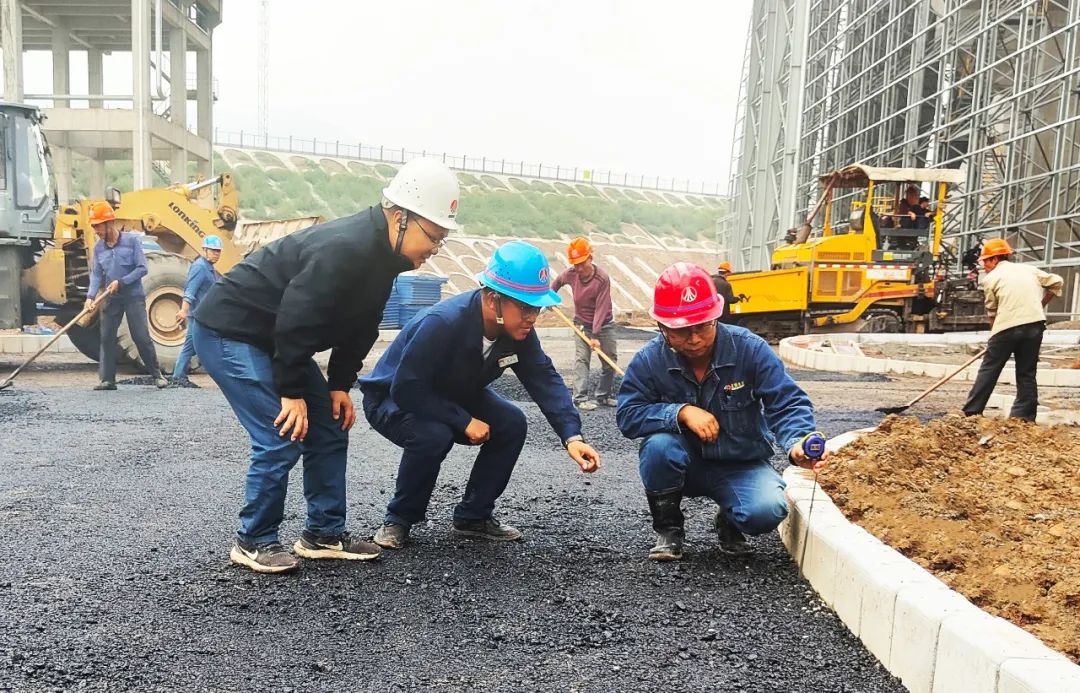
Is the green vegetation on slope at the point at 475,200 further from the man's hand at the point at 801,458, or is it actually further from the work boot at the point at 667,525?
the man's hand at the point at 801,458

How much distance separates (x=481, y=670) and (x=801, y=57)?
857 inches

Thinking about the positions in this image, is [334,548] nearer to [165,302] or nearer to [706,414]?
[706,414]

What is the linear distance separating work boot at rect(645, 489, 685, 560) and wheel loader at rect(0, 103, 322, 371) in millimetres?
8584

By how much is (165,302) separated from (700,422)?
30.2ft

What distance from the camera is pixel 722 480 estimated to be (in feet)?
11.1

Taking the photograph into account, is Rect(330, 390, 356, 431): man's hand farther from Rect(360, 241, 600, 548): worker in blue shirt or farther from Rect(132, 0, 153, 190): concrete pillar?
Rect(132, 0, 153, 190): concrete pillar

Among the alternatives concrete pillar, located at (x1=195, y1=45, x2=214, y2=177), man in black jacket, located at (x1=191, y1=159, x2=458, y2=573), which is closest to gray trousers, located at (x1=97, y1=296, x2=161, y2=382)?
man in black jacket, located at (x1=191, y1=159, x2=458, y2=573)

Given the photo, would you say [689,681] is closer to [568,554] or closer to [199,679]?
[568,554]

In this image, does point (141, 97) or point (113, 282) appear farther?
point (141, 97)

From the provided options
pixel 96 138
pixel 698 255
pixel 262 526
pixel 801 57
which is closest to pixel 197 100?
pixel 96 138

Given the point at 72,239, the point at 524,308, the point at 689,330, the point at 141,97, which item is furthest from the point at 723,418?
the point at 141,97

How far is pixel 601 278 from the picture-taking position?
8047mm

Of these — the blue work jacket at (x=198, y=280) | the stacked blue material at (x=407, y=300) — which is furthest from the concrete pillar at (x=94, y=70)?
the blue work jacket at (x=198, y=280)

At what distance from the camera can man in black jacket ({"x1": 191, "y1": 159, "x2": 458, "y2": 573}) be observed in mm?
2900
